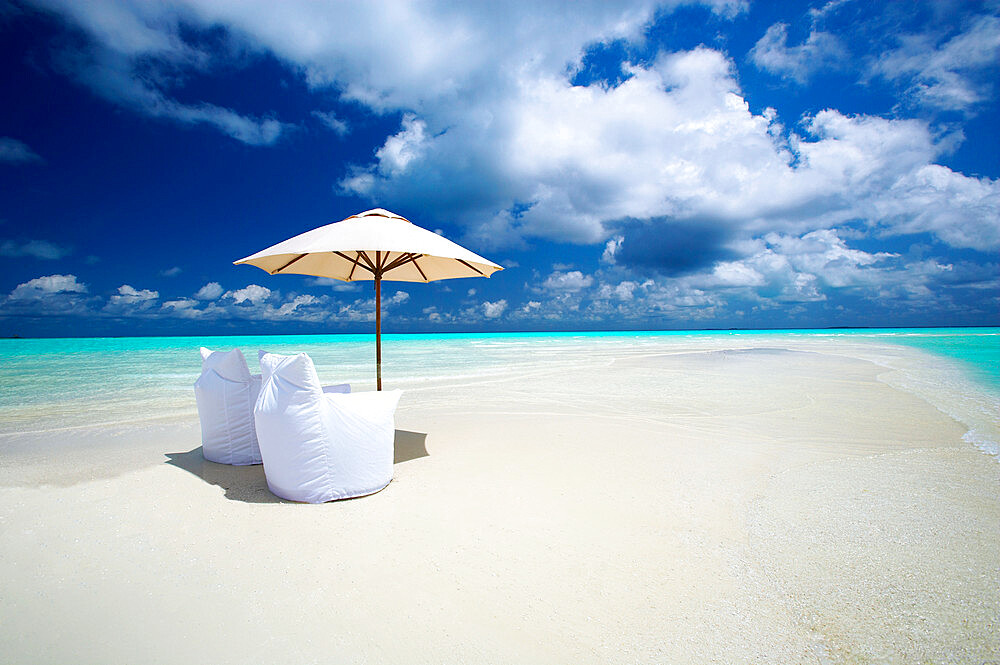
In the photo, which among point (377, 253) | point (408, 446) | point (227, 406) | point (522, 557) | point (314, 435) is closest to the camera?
point (522, 557)

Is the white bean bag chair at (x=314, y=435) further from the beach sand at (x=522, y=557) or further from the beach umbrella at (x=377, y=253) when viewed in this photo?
the beach umbrella at (x=377, y=253)

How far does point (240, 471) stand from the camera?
4488mm

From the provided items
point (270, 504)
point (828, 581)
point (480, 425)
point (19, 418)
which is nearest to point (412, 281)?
point (480, 425)

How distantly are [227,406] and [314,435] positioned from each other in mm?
1616

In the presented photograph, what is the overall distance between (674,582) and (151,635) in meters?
2.74

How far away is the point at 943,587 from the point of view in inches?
99.0

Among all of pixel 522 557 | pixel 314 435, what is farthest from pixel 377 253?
pixel 522 557

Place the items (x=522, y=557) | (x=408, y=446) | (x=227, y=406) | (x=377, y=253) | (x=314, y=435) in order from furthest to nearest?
(x=377, y=253), (x=408, y=446), (x=227, y=406), (x=314, y=435), (x=522, y=557)

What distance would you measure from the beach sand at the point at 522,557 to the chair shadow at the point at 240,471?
36 millimetres

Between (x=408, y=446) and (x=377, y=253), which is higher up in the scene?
(x=377, y=253)

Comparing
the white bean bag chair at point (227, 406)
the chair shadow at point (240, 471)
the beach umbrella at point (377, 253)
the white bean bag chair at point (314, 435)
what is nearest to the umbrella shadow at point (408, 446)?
the chair shadow at point (240, 471)

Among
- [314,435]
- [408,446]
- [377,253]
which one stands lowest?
[408,446]

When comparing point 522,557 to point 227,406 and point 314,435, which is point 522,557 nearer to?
point 314,435

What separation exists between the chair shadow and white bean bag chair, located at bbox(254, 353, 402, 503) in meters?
0.21
